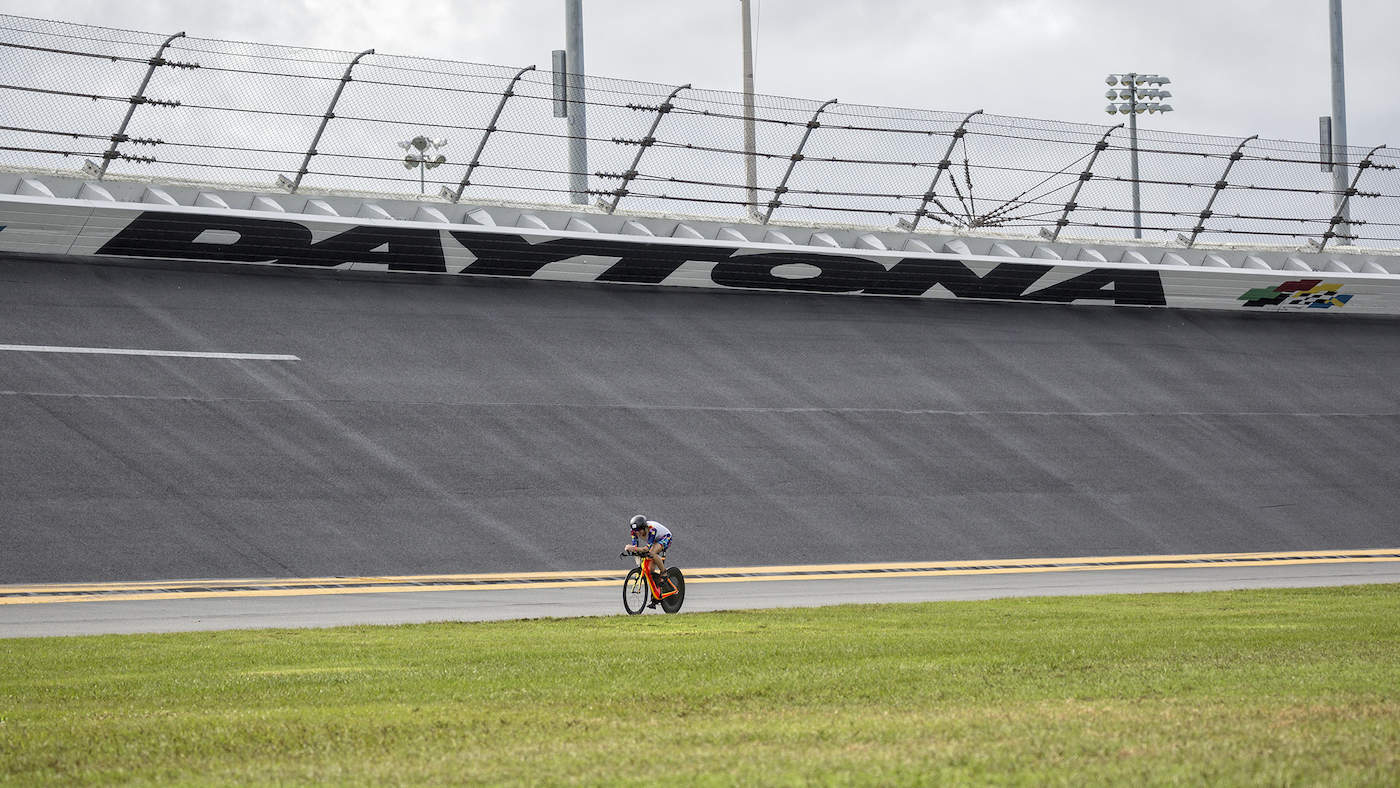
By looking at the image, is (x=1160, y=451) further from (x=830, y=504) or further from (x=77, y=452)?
(x=77, y=452)

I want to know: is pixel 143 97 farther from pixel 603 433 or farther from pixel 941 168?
pixel 941 168

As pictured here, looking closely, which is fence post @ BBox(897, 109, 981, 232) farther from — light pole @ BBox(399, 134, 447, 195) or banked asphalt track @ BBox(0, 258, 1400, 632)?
light pole @ BBox(399, 134, 447, 195)

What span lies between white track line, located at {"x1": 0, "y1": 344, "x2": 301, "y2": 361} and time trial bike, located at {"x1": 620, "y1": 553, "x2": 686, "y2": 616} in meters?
9.05

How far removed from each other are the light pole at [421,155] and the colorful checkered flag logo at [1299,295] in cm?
1712

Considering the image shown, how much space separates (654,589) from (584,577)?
152 inches

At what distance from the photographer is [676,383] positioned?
905 inches

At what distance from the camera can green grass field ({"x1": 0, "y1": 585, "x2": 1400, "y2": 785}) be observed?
5.28 metres

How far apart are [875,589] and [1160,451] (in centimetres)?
993

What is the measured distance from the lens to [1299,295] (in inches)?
1224

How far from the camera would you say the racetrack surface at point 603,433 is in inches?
698

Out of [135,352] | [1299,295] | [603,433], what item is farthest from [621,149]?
[1299,295]

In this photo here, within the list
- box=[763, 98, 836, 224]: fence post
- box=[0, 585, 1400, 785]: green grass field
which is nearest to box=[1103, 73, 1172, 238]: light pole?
box=[763, 98, 836, 224]: fence post

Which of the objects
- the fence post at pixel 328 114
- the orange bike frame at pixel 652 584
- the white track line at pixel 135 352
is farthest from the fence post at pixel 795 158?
the orange bike frame at pixel 652 584

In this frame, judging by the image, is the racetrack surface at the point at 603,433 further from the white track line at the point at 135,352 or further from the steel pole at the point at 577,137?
the steel pole at the point at 577,137
